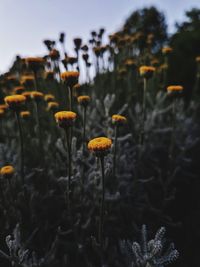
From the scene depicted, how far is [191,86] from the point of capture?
4.55 m

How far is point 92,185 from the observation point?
7.27 feet

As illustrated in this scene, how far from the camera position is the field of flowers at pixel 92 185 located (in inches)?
67.1

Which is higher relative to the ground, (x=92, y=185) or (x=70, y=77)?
(x=70, y=77)

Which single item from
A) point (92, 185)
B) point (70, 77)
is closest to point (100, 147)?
point (70, 77)

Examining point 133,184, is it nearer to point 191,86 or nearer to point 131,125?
point 131,125

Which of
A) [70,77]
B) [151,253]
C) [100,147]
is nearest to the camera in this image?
[100,147]

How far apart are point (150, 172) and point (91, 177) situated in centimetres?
66

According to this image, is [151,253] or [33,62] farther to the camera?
[33,62]

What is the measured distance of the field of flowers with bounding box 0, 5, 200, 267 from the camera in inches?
67.1

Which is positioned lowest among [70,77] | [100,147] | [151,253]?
[151,253]

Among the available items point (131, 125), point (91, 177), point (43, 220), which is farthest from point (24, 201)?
point (131, 125)

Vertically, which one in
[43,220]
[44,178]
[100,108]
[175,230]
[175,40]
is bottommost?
[175,230]

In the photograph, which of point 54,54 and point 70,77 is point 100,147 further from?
point 54,54

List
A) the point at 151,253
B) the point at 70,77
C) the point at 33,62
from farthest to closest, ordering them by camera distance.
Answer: the point at 33,62 < the point at 70,77 < the point at 151,253
